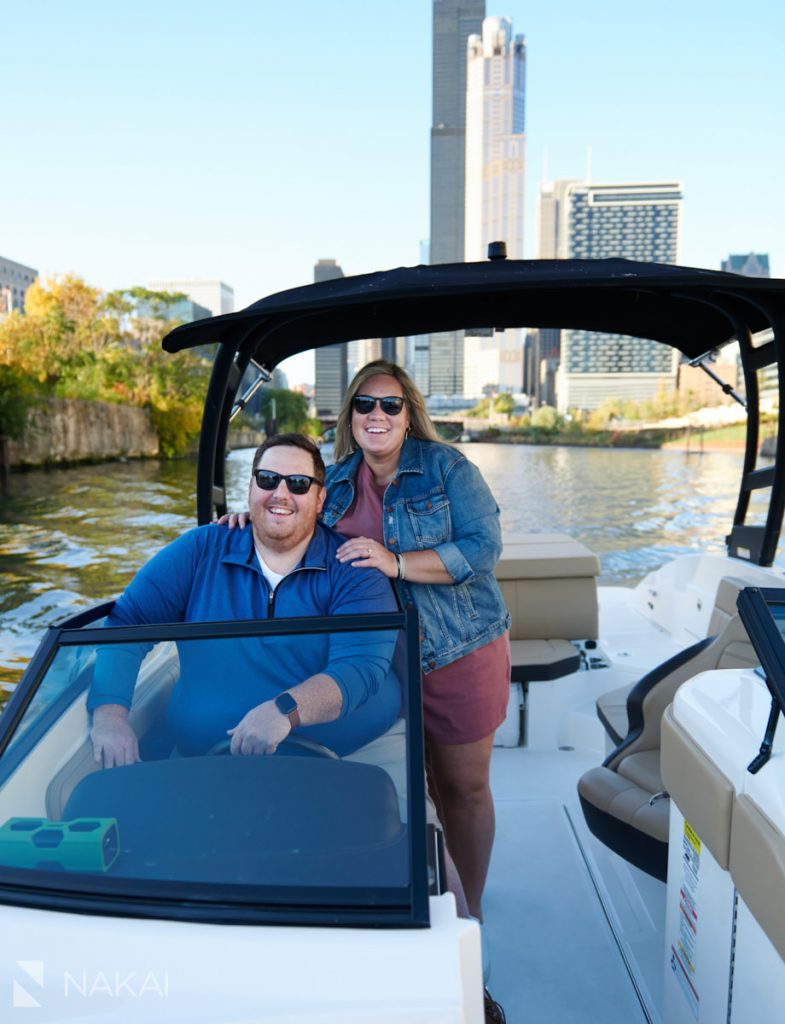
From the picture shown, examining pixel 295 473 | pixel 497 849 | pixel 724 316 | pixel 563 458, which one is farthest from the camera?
pixel 563 458

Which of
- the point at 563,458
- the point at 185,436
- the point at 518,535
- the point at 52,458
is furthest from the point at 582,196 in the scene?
the point at 518,535

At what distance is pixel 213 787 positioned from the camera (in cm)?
112

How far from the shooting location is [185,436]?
3791 cm

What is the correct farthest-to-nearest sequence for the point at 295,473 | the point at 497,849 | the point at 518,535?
the point at 518,535, the point at 497,849, the point at 295,473

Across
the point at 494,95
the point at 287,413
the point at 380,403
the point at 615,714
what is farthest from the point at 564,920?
the point at 494,95

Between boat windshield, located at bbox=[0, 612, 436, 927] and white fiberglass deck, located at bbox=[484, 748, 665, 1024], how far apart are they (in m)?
1.12

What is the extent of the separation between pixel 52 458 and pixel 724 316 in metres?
31.3

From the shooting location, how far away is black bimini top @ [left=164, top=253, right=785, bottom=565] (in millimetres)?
1697

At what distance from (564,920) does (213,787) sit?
1.50 m

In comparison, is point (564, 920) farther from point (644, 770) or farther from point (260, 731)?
point (260, 731)

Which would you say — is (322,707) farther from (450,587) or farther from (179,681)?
(450,587)

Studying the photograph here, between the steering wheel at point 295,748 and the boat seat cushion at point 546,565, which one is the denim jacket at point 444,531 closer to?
the steering wheel at point 295,748

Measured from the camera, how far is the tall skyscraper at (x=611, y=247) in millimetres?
28891

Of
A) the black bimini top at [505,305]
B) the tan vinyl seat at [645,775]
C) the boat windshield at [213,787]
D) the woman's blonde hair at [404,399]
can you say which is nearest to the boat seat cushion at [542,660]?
the tan vinyl seat at [645,775]
